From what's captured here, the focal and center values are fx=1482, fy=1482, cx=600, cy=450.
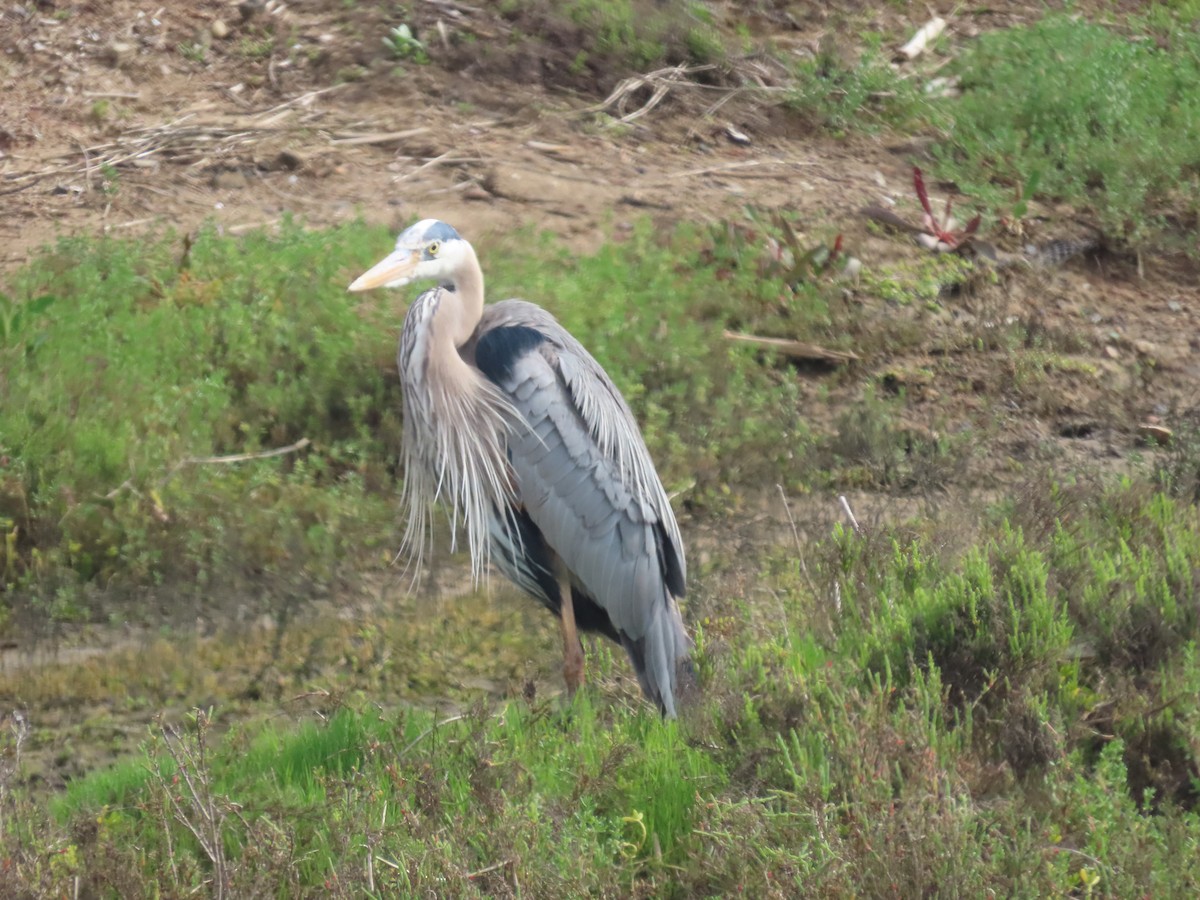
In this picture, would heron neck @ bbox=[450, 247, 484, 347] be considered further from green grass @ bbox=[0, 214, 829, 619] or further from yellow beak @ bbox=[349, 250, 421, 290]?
green grass @ bbox=[0, 214, 829, 619]

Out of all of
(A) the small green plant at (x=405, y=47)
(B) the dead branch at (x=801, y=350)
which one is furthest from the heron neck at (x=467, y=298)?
(A) the small green plant at (x=405, y=47)

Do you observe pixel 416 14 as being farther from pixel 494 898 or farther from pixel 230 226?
pixel 494 898

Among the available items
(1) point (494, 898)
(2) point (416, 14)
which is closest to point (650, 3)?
(2) point (416, 14)

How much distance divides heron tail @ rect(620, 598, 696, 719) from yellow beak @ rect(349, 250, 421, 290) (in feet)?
5.09

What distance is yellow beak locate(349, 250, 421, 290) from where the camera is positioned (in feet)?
17.9

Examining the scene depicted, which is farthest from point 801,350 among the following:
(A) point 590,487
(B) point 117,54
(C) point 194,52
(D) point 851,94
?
(B) point 117,54

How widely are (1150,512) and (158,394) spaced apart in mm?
4117

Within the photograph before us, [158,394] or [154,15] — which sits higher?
→ [154,15]

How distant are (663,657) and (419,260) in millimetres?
1722

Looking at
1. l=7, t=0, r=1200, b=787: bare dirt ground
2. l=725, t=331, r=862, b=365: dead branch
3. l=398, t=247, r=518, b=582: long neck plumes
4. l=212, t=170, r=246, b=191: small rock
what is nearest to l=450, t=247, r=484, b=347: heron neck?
l=398, t=247, r=518, b=582: long neck plumes

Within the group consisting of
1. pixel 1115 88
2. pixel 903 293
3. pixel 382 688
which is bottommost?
pixel 382 688

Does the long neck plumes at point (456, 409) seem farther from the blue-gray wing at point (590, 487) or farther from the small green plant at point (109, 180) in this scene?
the small green plant at point (109, 180)

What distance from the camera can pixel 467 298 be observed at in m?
5.70

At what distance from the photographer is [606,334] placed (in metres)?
7.04
